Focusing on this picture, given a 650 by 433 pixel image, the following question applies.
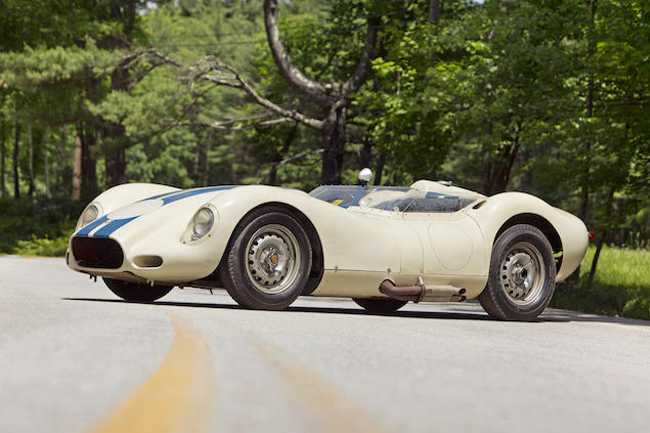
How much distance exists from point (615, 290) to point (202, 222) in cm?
954

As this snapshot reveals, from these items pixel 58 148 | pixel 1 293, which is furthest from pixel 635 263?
pixel 58 148

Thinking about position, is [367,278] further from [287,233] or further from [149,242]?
[149,242]

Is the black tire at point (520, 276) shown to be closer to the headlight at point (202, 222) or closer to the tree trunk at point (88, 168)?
the headlight at point (202, 222)

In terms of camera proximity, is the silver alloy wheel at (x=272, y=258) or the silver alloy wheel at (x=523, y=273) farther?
the silver alloy wheel at (x=523, y=273)

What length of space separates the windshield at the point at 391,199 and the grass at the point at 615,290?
15.6ft

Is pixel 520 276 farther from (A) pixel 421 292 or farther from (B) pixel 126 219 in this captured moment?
(B) pixel 126 219

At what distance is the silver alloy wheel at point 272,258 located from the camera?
7.03 m

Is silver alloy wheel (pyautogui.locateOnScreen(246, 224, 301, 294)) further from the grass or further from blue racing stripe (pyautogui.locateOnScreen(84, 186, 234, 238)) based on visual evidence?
the grass

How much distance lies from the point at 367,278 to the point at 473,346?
8.39 ft

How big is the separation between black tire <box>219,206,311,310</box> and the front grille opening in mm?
893

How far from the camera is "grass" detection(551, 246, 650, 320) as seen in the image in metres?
12.5

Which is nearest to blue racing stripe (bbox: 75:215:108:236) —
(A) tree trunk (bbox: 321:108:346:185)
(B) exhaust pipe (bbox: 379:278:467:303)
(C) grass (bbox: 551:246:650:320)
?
(B) exhaust pipe (bbox: 379:278:467:303)

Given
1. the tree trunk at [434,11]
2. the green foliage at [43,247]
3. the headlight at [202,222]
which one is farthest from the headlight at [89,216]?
the green foliage at [43,247]

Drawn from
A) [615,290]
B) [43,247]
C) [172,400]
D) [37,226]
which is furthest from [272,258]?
[37,226]
